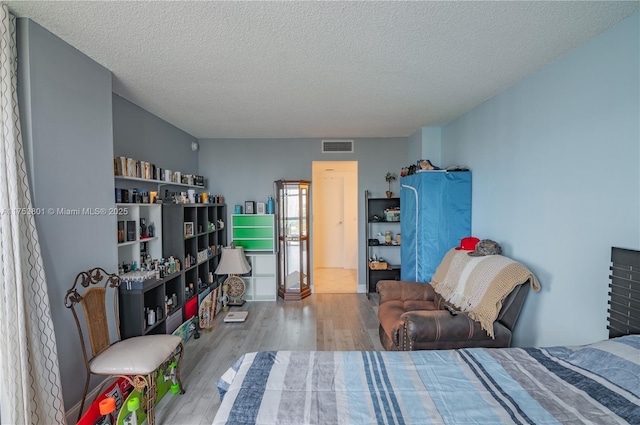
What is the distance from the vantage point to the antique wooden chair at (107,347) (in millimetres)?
1858

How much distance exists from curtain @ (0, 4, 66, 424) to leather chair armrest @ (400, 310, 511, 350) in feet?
7.22

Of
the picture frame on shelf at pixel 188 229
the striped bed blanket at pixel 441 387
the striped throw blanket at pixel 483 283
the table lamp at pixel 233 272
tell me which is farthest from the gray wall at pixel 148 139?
the striped throw blanket at pixel 483 283

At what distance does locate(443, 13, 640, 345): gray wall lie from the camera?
1.61m

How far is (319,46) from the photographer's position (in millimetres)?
1894

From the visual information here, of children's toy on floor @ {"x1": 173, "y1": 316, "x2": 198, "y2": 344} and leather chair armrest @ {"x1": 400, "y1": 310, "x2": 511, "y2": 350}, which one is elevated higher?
leather chair armrest @ {"x1": 400, "y1": 310, "x2": 511, "y2": 350}

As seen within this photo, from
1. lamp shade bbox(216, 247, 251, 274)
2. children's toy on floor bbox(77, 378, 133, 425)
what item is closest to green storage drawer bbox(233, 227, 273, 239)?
lamp shade bbox(216, 247, 251, 274)

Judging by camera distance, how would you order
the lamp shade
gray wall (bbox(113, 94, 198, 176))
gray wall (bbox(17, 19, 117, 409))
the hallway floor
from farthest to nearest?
the hallway floor → the lamp shade → gray wall (bbox(113, 94, 198, 176)) → gray wall (bbox(17, 19, 117, 409))

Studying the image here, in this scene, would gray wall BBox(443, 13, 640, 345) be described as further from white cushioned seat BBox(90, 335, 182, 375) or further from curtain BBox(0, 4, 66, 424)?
curtain BBox(0, 4, 66, 424)

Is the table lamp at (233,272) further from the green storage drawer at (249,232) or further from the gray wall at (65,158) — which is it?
the gray wall at (65,158)

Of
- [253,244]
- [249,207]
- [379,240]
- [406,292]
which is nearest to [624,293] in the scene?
[406,292]

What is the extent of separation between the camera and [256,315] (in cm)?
390

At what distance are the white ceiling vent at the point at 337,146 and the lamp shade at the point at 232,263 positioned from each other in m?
2.12

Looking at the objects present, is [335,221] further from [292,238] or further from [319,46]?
[319,46]

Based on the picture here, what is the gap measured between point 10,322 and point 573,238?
10.7 ft
